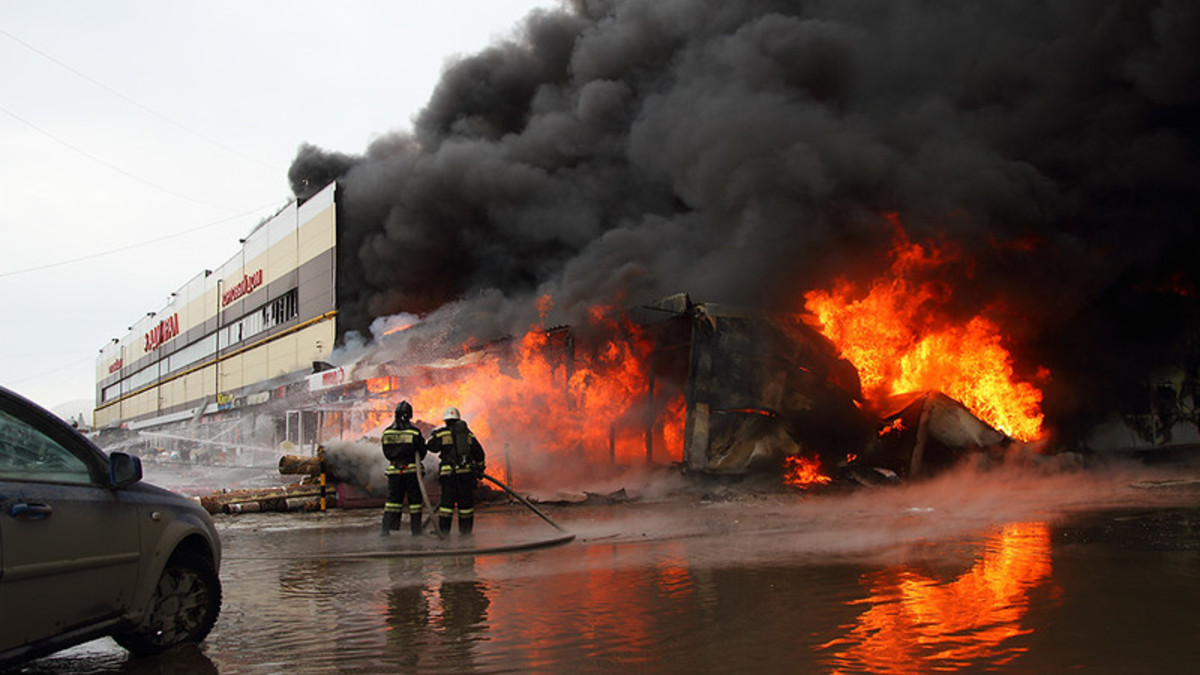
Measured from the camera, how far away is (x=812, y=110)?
61.1 ft

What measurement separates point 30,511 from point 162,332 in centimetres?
6639

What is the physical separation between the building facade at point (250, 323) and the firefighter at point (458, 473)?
2523 cm

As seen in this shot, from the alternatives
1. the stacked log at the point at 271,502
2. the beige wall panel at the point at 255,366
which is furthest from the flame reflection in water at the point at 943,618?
the beige wall panel at the point at 255,366

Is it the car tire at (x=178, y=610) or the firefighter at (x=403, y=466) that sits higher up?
the firefighter at (x=403, y=466)

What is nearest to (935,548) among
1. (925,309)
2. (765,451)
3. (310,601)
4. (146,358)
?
(310,601)

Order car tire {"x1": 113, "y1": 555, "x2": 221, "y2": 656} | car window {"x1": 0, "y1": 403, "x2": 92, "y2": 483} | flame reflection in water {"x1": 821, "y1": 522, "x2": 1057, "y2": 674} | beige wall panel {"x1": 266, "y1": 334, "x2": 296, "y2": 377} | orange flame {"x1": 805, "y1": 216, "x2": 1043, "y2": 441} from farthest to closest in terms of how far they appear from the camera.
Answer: beige wall panel {"x1": 266, "y1": 334, "x2": 296, "y2": 377} < orange flame {"x1": 805, "y1": 216, "x2": 1043, "y2": 441} < car tire {"x1": 113, "y1": 555, "x2": 221, "y2": 656} < flame reflection in water {"x1": 821, "y1": 522, "x2": 1057, "y2": 674} < car window {"x1": 0, "y1": 403, "x2": 92, "y2": 483}

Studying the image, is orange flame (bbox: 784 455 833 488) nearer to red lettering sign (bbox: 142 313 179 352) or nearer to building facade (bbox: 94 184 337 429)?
building facade (bbox: 94 184 337 429)

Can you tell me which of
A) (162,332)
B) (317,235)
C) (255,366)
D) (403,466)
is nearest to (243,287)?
(255,366)

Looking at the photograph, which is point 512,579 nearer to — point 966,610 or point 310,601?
point 310,601

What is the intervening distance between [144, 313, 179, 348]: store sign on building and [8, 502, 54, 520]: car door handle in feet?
Result: 198

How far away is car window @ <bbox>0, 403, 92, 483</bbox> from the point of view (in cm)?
357

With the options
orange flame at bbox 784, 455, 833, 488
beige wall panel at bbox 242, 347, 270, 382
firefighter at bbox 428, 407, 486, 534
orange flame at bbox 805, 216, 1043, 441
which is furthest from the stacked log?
beige wall panel at bbox 242, 347, 270, 382

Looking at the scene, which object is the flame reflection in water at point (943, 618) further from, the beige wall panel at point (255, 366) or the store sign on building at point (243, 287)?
the store sign on building at point (243, 287)

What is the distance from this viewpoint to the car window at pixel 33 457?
3.57m
